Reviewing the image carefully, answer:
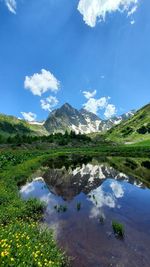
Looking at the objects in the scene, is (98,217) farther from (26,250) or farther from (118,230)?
(26,250)

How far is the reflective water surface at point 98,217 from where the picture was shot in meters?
17.4

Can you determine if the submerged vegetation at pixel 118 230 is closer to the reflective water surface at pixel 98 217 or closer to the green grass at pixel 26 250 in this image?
the reflective water surface at pixel 98 217

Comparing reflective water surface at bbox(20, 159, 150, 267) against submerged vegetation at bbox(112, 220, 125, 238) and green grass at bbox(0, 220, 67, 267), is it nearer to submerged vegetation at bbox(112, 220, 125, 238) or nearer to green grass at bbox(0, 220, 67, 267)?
submerged vegetation at bbox(112, 220, 125, 238)

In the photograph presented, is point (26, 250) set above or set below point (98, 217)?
above

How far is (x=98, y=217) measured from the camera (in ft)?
83.4

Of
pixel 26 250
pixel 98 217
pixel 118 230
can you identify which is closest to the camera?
pixel 26 250

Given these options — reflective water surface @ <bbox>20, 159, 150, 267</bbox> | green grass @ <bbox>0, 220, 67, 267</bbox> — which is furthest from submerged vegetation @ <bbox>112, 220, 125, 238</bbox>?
green grass @ <bbox>0, 220, 67, 267</bbox>

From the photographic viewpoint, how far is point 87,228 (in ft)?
73.5

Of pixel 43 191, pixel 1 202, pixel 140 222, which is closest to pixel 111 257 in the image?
pixel 140 222

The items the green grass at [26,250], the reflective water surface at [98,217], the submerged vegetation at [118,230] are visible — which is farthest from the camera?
the submerged vegetation at [118,230]

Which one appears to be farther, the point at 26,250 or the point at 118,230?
the point at 118,230

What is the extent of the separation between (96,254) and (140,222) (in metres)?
8.05

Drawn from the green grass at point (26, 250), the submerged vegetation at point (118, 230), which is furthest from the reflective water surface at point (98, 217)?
the green grass at point (26, 250)

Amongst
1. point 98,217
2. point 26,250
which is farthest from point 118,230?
point 26,250
